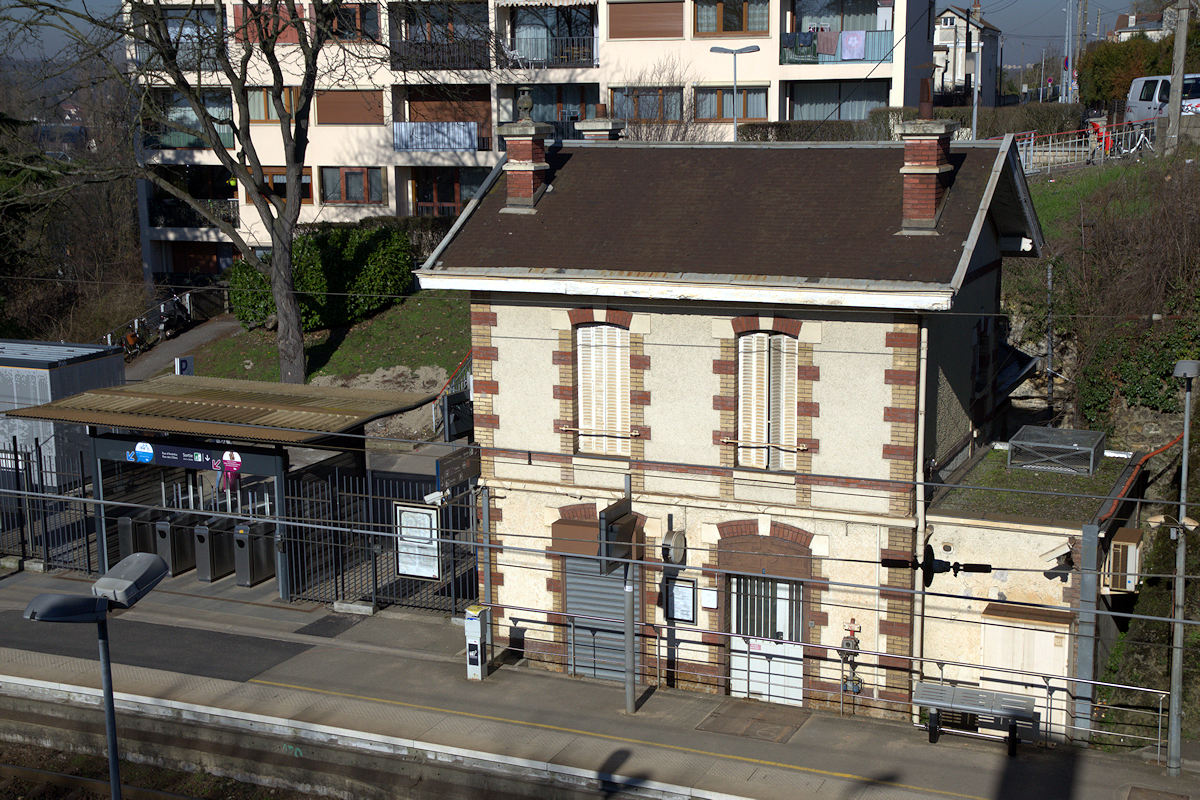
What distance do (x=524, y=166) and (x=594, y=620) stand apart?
7.75m

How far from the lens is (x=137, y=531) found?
2425cm

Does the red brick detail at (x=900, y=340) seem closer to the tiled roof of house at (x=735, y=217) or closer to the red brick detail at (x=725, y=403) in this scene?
the tiled roof of house at (x=735, y=217)

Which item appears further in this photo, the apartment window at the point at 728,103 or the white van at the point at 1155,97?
the apartment window at the point at 728,103

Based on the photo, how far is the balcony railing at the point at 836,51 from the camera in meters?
41.7

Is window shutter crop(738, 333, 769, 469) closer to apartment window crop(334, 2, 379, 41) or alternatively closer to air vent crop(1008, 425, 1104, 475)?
air vent crop(1008, 425, 1104, 475)

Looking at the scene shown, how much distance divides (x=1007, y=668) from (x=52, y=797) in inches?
554

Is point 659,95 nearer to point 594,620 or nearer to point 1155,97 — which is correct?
point 1155,97

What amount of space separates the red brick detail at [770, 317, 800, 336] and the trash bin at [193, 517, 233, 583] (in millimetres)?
12409

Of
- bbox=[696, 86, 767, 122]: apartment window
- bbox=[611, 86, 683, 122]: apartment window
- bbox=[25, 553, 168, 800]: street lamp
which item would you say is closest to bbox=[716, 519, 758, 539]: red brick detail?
bbox=[25, 553, 168, 800]: street lamp

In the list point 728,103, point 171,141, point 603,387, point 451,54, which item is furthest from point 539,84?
point 603,387

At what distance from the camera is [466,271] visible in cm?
1900

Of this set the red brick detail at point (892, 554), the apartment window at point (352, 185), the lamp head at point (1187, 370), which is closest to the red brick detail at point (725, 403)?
the red brick detail at point (892, 554)

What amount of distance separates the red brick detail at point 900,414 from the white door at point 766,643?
10.1ft

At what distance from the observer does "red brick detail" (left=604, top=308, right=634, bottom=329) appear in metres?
18.6
